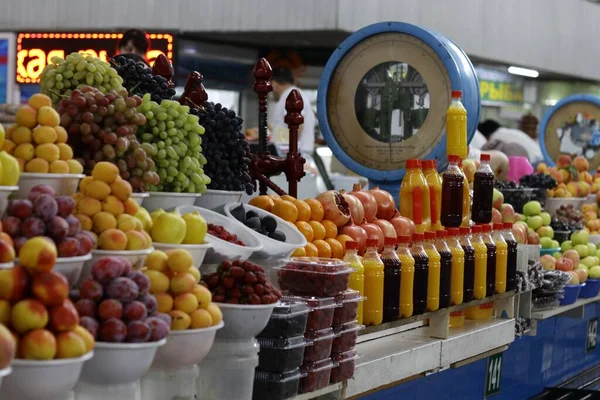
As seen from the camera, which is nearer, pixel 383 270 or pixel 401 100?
pixel 383 270

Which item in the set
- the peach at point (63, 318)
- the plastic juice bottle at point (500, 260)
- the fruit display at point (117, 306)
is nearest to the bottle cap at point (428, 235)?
the plastic juice bottle at point (500, 260)

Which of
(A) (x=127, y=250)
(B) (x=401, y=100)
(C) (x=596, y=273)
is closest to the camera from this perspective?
(A) (x=127, y=250)

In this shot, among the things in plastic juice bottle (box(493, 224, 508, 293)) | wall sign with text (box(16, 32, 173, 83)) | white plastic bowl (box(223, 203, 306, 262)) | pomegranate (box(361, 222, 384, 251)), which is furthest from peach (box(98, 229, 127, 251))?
wall sign with text (box(16, 32, 173, 83))

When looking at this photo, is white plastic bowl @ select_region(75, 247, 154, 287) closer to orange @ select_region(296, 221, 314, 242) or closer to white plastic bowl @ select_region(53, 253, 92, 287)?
white plastic bowl @ select_region(53, 253, 92, 287)

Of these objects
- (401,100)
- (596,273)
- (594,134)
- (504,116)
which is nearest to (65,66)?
(401,100)

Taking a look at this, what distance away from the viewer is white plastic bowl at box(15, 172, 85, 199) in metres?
2.17

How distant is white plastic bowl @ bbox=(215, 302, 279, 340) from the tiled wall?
0.98m

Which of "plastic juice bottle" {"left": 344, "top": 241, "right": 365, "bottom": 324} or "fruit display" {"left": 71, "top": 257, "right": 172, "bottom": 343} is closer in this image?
"fruit display" {"left": 71, "top": 257, "right": 172, "bottom": 343}

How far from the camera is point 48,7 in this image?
937 centimetres

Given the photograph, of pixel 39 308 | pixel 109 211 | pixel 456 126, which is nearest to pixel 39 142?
pixel 109 211

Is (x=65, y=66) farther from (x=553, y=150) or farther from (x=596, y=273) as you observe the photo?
(x=553, y=150)

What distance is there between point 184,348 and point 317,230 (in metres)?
1.13

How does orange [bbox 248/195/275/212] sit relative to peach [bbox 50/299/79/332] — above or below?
above

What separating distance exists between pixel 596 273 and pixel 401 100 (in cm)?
204
